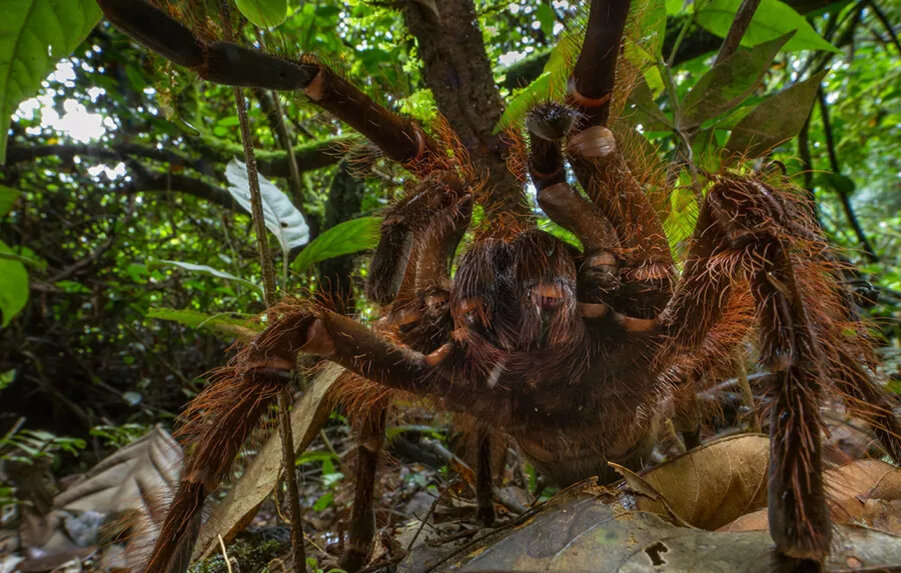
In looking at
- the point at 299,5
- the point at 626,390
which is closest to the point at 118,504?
the point at 626,390

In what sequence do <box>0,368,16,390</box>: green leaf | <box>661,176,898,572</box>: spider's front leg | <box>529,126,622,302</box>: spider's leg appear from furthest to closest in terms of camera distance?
1. <box>0,368,16,390</box>: green leaf
2. <box>529,126,622,302</box>: spider's leg
3. <box>661,176,898,572</box>: spider's front leg

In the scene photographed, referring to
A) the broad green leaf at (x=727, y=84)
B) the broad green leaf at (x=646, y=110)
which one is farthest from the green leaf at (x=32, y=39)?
the broad green leaf at (x=727, y=84)

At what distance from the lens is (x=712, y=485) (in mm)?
993

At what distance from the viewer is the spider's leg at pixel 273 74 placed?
77 centimetres

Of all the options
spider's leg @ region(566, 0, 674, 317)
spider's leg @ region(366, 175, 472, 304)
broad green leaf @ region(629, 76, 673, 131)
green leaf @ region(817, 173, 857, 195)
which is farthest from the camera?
green leaf @ region(817, 173, 857, 195)

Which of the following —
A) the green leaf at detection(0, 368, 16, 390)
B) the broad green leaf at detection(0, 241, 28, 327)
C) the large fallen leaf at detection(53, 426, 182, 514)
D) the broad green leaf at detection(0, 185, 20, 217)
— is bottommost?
the large fallen leaf at detection(53, 426, 182, 514)

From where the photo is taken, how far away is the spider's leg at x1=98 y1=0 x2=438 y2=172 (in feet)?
2.53

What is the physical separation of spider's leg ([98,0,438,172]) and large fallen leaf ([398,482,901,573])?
72 centimetres

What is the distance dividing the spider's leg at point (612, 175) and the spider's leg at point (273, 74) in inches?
13.3

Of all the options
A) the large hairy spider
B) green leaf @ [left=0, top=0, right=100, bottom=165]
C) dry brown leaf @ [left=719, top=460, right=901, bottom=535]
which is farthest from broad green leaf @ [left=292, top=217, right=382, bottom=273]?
dry brown leaf @ [left=719, top=460, right=901, bottom=535]

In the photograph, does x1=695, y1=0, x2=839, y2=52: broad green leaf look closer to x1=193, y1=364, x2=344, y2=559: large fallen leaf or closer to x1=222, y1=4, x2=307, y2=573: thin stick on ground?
x1=222, y1=4, x2=307, y2=573: thin stick on ground

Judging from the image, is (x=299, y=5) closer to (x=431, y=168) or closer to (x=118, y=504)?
(x=431, y=168)

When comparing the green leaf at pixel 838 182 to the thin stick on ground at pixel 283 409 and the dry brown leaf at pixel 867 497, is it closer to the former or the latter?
the dry brown leaf at pixel 867 497

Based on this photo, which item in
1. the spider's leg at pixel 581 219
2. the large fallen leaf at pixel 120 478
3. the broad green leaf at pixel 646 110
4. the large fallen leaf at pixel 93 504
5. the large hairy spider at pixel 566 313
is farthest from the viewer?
the large fallen leaf at pixel 120 478
